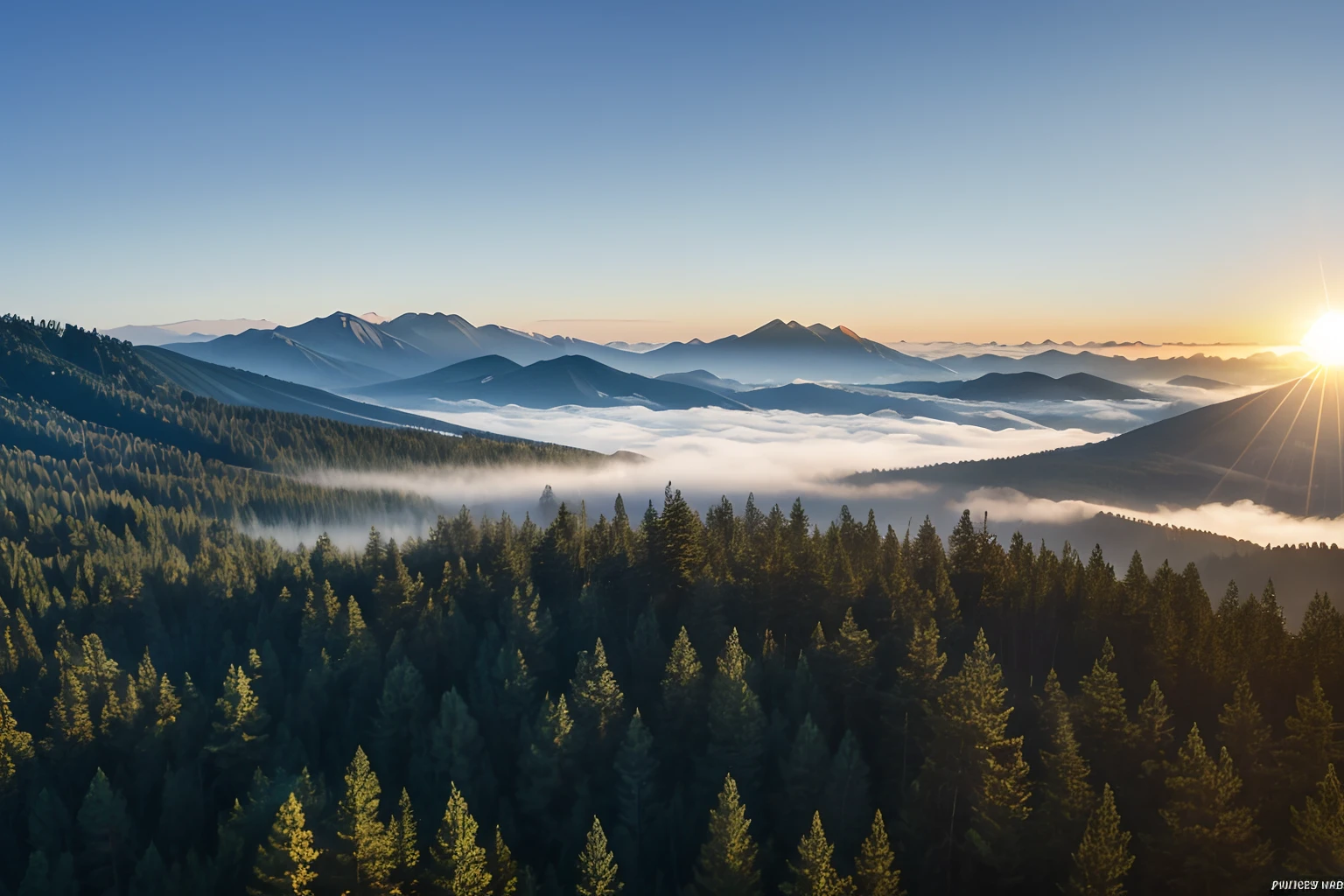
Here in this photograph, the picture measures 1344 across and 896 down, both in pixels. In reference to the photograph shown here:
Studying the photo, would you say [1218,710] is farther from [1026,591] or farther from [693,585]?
[693,585]

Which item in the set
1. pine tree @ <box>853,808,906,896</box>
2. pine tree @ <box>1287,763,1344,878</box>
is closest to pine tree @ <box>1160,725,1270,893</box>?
pine tree @ <box>1287,763,1344,878</box>

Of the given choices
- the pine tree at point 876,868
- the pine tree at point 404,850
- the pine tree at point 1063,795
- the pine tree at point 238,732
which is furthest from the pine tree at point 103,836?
the pine tree at point 1063,795

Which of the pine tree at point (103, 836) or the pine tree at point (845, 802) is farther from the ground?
the pine tree at point (845, 802)

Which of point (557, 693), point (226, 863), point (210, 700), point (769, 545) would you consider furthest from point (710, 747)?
point (210, 700)

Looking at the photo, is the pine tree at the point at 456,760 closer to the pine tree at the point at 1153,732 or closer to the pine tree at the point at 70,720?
the pine tree at the point at 70,720

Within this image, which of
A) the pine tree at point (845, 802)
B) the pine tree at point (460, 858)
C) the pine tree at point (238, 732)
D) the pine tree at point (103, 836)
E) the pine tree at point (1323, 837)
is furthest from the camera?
the pine tree at point (238, 732)

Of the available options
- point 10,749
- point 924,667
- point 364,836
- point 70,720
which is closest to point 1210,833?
point 924,667

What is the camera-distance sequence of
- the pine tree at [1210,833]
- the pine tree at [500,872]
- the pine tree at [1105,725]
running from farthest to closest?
the pine tree at [1105,725] < the pine tree at [500,872] < the pine tree at [1210,833]

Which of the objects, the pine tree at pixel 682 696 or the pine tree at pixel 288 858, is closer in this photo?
the pine tree at pixel 288 858
